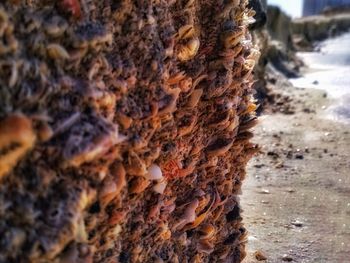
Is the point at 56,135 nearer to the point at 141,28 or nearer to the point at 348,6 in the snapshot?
the point at 141,28

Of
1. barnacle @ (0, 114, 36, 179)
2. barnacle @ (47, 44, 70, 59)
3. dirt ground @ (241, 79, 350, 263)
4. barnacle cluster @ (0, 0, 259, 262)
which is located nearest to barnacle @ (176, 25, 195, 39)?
barnacle cluster @ (0, 0, 259, 262)

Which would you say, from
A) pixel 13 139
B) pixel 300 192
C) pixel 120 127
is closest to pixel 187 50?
pixel 120 127

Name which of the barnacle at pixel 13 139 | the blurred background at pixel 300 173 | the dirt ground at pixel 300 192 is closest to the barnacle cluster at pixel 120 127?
the barnacle at pixel 13 139

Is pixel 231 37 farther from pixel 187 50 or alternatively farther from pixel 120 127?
pixel 120 127

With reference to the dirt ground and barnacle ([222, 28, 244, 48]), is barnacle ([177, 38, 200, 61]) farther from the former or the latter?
the dirt ground

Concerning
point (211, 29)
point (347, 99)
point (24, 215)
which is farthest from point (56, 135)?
point (347, 99)

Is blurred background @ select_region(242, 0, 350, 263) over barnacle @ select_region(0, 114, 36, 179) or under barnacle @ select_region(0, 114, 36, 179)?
under
